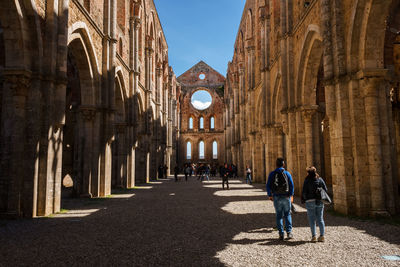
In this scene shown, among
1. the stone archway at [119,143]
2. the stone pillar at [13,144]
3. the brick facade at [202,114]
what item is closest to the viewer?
the stone pillar at [13,144]

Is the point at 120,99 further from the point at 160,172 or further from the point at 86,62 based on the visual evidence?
the point at 160,172

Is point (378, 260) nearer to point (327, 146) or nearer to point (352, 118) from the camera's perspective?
point (352, 118)

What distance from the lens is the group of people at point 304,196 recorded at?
517 centimetres

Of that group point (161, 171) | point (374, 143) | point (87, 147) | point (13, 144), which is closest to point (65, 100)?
point (87, 147)

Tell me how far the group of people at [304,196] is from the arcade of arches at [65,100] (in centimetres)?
620

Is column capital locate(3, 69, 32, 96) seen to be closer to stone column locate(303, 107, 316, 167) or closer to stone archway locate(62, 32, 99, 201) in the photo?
stone archway locate(62, 32, 99, 201)

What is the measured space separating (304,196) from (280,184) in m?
0.46

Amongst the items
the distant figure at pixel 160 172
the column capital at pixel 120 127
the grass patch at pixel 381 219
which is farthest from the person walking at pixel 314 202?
the distant figure at pixel 160 172

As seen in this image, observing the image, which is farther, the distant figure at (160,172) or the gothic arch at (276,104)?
the distant figure at (160,172)

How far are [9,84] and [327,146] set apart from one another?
53.5 ft

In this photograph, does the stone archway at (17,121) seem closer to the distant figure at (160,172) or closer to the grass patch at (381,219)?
the grass patch at (381,219)

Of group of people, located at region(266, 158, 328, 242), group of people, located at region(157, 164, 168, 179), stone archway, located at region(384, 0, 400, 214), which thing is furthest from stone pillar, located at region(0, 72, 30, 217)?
group of people, located at region(157, 164, 168, 179)

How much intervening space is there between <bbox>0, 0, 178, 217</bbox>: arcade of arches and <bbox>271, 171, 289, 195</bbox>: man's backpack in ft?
20.3

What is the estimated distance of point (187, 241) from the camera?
5.38m
